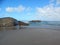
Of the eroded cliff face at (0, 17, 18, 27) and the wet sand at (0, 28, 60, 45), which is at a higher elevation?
the eroded cliff face at (0, 17, 18, 27)

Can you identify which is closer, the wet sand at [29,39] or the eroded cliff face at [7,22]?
the wet sand at [29,39]

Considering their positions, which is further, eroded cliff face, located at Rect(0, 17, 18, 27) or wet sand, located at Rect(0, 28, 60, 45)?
eroded cliff face, located at Rect(0, 17, 18, 27)

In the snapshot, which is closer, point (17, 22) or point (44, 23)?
point (17, 22)

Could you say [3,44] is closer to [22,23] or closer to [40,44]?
[40,44]

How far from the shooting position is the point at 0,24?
12.6 meters

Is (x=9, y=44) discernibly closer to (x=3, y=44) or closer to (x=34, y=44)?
(x=3, y=44)

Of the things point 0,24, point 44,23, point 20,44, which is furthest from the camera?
point 44,23

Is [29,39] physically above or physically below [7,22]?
below

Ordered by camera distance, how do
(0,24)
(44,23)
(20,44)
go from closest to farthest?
(20,44) → (0,24) → (44,23)

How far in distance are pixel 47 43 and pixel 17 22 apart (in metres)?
7.99

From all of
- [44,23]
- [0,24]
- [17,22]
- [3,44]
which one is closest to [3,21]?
[0,24]

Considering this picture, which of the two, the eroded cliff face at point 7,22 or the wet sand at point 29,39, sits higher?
the eroded cliff face at point 7,22

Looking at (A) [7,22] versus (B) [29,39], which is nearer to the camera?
(B) [29,39]

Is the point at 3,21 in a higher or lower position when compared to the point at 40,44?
higher
